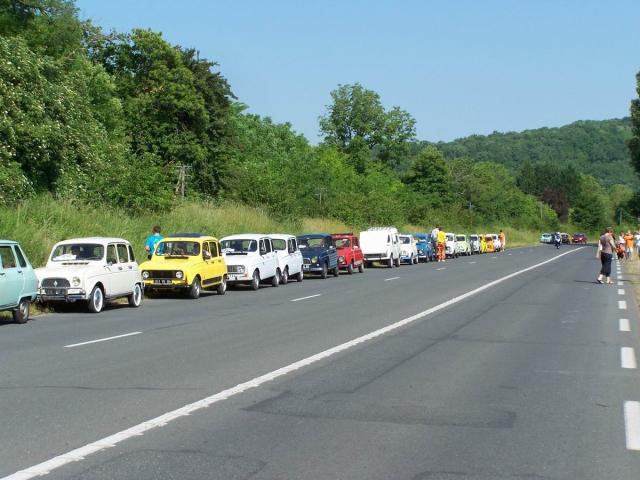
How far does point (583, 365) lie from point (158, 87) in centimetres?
4871

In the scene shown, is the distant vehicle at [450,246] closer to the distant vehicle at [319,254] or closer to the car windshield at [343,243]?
the car windshield at [343,243]

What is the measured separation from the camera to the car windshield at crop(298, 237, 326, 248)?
33.8 m

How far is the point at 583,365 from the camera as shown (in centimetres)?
1045

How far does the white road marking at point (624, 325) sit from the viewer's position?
14633 millimetres

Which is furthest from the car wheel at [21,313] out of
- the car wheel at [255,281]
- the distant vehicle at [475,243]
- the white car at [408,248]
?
the distant vehicle at [475,243]

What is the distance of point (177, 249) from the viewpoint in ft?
77.6

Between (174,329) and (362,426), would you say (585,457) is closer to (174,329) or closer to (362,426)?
(362,426)

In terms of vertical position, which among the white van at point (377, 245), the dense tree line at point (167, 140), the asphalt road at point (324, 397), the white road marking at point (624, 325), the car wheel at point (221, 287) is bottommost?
the white road marking at point (624, 325)

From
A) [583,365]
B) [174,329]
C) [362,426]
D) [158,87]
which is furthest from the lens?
[158,87]

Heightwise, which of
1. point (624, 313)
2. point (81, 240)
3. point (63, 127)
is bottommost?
point (624, 313)

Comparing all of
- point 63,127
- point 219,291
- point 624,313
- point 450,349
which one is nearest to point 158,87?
point 63,127

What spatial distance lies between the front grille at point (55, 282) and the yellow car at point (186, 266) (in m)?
4.65

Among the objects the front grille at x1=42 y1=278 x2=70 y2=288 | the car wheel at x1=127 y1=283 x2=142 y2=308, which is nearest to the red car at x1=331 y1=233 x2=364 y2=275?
the car wheel at x1=127 y1=283 x2=142 y2=308

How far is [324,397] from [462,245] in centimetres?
5571
